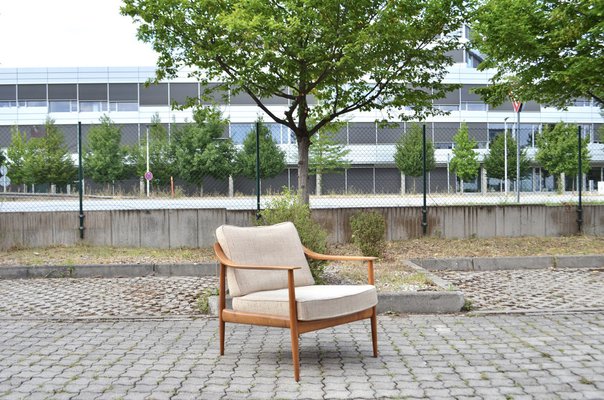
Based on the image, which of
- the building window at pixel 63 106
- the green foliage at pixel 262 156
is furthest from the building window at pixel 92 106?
the green foliage at pixel 262 156

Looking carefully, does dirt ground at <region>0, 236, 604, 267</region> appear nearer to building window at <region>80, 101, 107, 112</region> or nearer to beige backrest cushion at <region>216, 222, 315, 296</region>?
beige backrest cushion at <region>216, 222, 315, 296</region>

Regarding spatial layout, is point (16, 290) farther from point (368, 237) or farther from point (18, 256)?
point (368, 237)

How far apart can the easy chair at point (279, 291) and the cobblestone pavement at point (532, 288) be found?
8.78ft

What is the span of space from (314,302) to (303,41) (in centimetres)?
814

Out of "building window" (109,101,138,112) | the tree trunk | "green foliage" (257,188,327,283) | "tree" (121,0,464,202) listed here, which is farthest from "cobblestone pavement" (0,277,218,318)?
"building window" (109,101,138,112)

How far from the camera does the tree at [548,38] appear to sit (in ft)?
41.1

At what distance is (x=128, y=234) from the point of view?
13453 millimetres

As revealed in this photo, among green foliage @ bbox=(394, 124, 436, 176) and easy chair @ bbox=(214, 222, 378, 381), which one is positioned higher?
green foliage @ bbox=(394, 124, 436, 176)

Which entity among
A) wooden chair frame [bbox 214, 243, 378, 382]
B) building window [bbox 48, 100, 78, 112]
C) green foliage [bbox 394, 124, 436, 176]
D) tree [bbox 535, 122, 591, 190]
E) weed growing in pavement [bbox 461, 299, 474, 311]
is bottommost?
weed growing in pavement [bbox 461, 299, 474, 311]

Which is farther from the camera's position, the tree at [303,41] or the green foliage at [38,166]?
the green foliage at [38,166]

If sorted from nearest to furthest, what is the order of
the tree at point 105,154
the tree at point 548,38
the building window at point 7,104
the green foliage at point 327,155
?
the tree at point 548,38 < the tree at point 105,154 < the green foliage at point 327,155 < the building window at point 7,104

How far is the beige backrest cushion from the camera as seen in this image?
228 inches

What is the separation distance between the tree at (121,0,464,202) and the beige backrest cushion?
5818mm

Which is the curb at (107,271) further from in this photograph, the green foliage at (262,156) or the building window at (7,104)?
the building window at (7,104)
